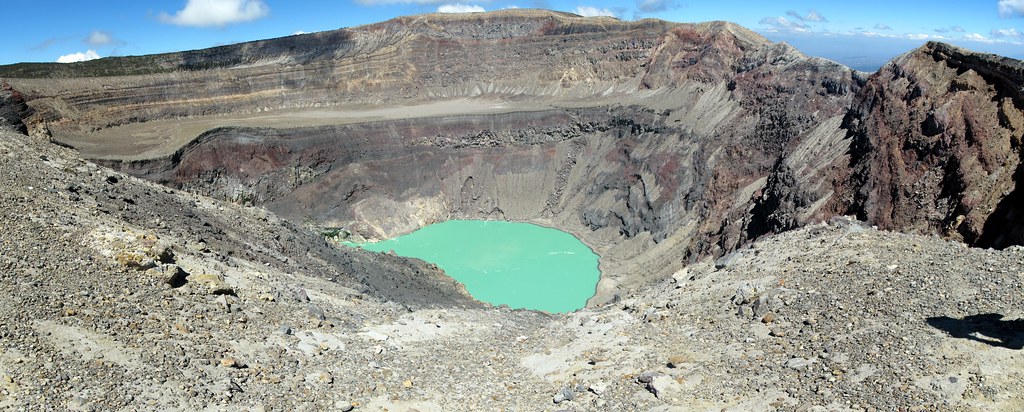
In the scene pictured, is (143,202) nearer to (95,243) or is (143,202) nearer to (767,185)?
(95,243)

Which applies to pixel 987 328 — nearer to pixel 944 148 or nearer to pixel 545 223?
pixel 944 148

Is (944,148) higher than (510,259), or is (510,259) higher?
(944,148)

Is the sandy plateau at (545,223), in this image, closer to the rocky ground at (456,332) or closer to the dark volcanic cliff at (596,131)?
the rocky ground at (456,332)

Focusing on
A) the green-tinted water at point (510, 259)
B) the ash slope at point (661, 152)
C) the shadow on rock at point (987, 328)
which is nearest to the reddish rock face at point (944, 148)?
the ash slope at point (661, 152)

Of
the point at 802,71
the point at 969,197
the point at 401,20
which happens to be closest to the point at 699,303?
the point at 969,197

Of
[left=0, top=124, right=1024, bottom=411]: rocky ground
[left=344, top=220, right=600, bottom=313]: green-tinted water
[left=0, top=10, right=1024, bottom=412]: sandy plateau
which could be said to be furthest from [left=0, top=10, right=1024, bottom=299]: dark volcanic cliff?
[left=0, top=124, right=1024, bottom=411]: rocky ground

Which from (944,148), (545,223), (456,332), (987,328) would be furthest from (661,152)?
(987,328)

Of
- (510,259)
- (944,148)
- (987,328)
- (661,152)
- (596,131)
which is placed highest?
(944,148)
